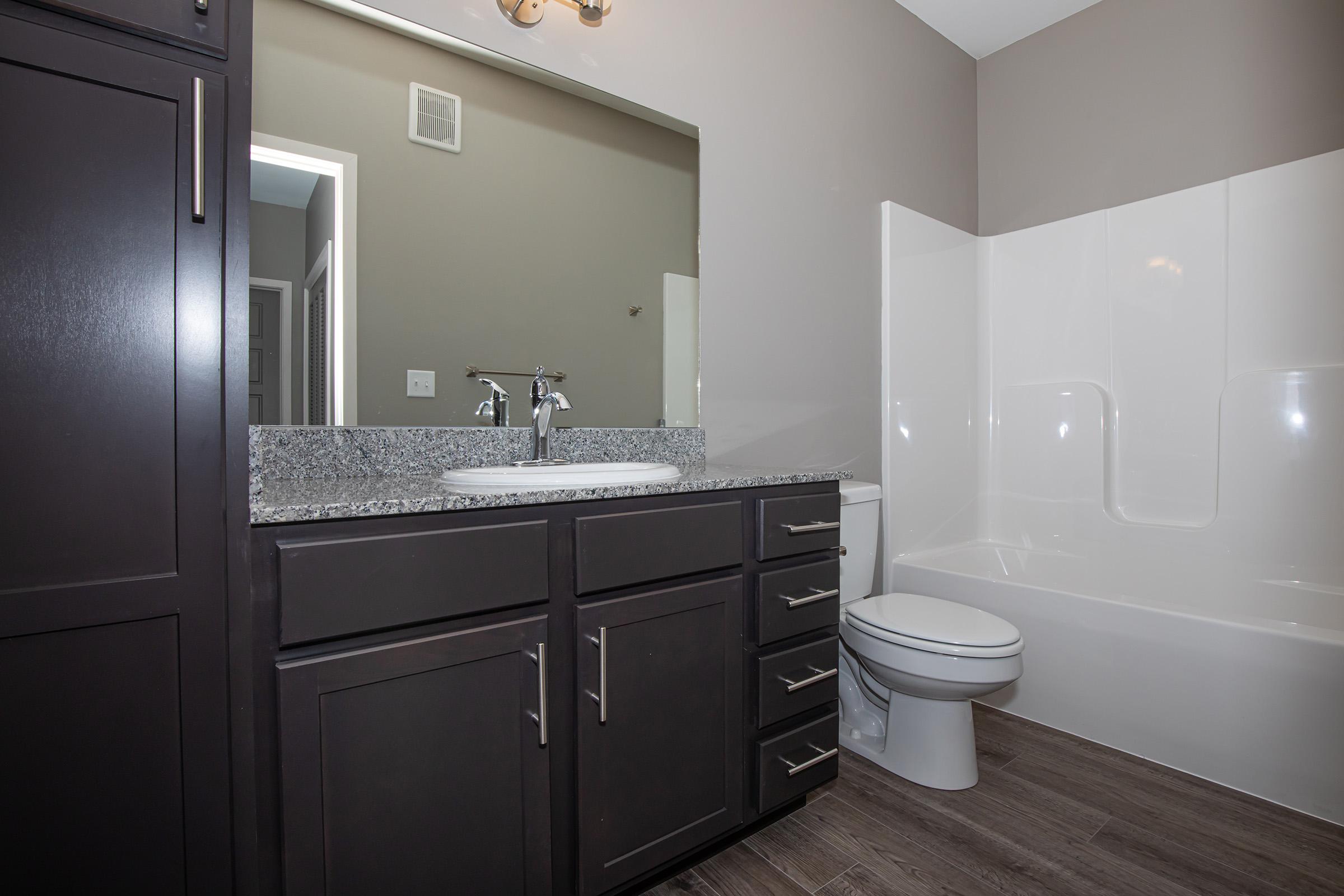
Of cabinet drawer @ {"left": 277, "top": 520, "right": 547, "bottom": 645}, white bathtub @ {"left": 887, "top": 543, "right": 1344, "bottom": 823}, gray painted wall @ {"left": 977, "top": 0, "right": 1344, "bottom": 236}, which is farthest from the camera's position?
gray painted wall @ {"left": 977, "top": 0, "right": 1344, "bottom": 236}

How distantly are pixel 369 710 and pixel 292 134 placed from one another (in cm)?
115

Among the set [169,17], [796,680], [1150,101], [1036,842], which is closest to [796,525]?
[796,680]

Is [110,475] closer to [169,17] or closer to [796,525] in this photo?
[169,17]

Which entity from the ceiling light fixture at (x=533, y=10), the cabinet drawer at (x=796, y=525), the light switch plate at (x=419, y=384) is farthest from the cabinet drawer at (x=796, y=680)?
the ceiling light fixture at (x=533, y=10)

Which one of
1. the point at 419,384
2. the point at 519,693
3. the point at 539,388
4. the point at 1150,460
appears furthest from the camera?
the point at 1150,460

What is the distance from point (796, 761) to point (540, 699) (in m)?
0.75

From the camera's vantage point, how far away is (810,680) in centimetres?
158

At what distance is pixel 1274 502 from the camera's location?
7.44ft

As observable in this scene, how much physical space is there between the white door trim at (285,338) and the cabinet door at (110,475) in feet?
1.70

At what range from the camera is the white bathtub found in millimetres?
1709

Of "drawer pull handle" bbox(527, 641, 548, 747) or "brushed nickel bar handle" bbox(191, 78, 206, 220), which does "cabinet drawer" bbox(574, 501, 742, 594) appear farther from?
"brushed nickel bar handle" bbox(191, 78, 206, 220)

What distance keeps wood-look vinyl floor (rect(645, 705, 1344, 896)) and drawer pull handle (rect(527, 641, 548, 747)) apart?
22.8 inches

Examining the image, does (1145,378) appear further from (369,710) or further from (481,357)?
(369,710)

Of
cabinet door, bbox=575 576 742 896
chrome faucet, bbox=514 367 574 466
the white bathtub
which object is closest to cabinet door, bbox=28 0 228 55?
chrome faucet, bbox=514 367 574 466
